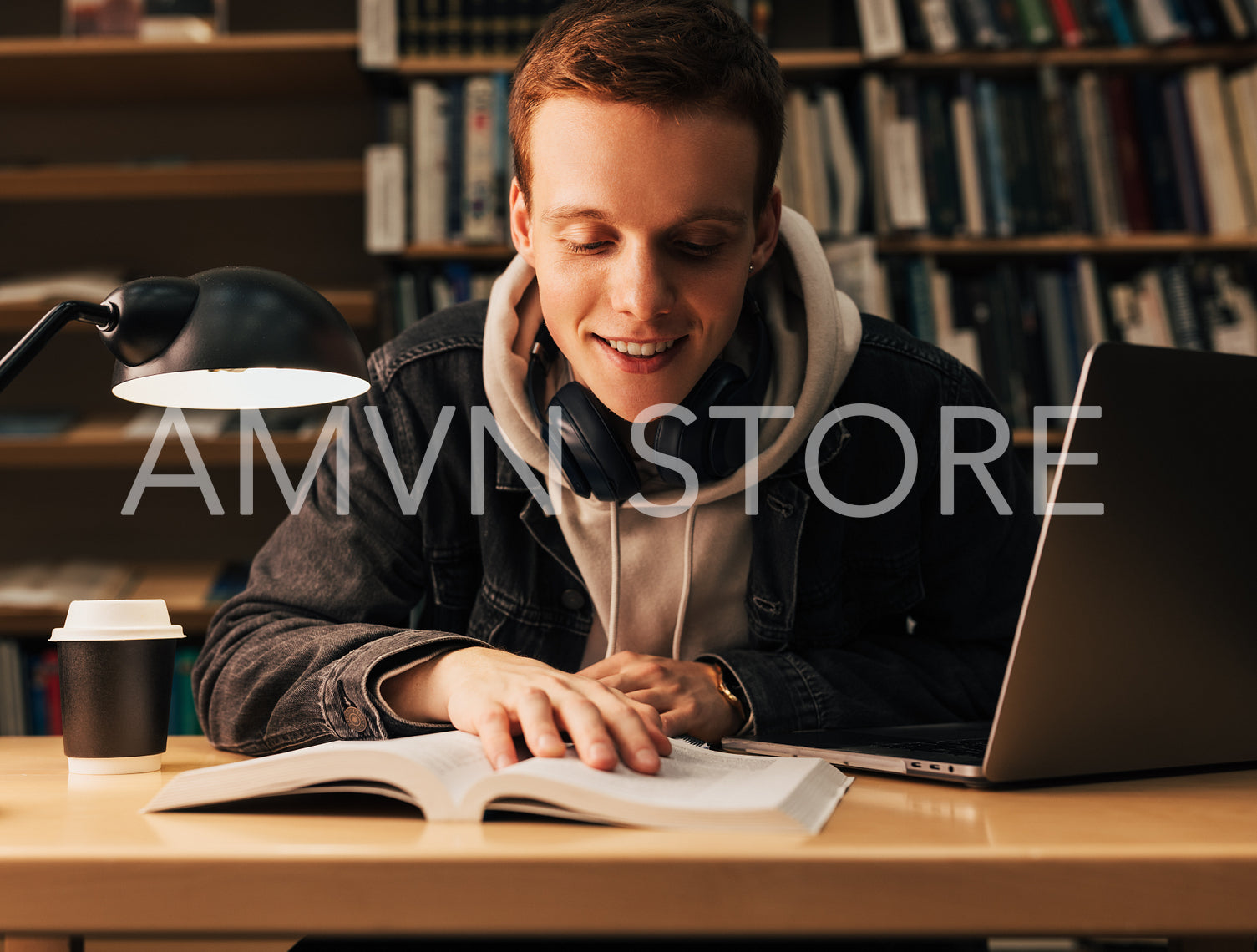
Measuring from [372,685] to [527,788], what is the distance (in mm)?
261

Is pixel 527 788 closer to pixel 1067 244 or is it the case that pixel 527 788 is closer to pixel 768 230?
pixel 768 230

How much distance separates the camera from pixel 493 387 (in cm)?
110

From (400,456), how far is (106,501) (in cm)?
172

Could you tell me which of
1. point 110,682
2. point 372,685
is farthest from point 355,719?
point 110,682

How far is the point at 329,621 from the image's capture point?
39.9 inches

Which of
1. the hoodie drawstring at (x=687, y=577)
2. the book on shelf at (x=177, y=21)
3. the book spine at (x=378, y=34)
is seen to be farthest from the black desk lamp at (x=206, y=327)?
the book on shelf at (x=177, y=21)

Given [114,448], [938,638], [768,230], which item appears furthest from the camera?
[114,448]

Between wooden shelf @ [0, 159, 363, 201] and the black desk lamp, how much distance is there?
68.6 inches

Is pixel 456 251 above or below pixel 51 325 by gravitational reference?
above

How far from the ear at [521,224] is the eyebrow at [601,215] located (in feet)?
0.50

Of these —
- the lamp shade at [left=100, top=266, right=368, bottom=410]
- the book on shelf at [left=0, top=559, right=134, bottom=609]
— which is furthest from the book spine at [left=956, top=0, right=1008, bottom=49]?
the book on shelf at [left=0, top=559, right=134, bottom=609]

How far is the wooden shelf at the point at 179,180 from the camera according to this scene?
2309mm

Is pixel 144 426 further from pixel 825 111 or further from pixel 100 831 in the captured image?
pixel 100 831

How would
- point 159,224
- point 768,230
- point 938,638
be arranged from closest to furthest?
1. point 768,230
2. point 938,638
3. point 159,224
